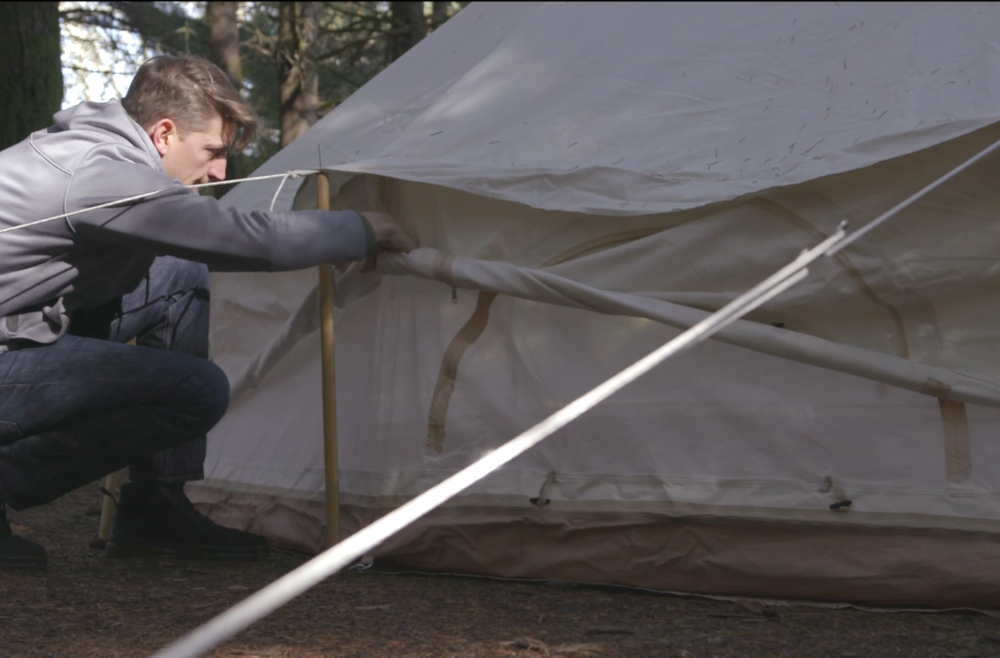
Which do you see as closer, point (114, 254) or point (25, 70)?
point (114, 254)

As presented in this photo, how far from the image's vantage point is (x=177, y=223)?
5.99 ft

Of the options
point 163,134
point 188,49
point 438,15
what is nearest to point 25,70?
point 188,49

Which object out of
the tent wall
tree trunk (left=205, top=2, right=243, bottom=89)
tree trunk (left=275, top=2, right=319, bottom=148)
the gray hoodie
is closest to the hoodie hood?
the gray hoodie

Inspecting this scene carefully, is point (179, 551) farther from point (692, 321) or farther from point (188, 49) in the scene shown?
point (188, 49)

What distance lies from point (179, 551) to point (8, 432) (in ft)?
1.79

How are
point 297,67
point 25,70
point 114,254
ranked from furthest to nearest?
point 297,67 < point 25,70 < point 114,254

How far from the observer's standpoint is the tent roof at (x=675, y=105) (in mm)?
1793

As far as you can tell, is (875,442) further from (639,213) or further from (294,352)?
(294,352)

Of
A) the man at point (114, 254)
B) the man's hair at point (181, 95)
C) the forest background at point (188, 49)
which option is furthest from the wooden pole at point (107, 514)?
the forest background at point (188, 49)

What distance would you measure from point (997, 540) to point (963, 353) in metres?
0.33

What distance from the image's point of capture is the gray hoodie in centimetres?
182

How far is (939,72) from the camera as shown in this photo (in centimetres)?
189

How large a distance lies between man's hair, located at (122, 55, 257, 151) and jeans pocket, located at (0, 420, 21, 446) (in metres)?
0.68

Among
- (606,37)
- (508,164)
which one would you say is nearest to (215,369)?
(508,164)
